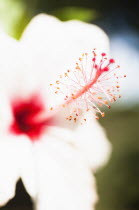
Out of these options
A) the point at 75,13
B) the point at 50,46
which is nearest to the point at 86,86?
the point at 50,46

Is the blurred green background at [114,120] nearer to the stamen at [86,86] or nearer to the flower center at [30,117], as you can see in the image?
the stamen at [86,86]

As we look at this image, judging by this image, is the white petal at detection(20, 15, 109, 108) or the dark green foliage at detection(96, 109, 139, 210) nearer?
the white petal at detection(20, 15, 109, 108)

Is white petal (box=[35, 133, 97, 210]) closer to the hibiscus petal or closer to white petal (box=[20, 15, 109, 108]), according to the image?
the hibiscus petal

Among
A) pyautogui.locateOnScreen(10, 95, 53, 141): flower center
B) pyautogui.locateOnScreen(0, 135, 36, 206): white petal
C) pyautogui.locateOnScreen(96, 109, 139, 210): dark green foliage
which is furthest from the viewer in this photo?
pyautogui.locateOnScreen(96, 109, 139, 210): dark green foliage

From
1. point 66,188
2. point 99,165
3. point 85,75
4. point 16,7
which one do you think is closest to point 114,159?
point 99,165

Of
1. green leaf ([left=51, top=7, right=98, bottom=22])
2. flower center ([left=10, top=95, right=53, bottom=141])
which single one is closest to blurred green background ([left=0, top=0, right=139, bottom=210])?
green leaf ([left=51, top=7, right=98, bottom=22])

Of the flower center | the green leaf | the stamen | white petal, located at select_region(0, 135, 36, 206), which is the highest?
the green leaf

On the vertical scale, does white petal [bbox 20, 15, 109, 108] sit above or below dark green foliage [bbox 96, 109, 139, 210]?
above


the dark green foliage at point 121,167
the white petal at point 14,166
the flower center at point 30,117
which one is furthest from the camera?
the dark green foliage at point 121,167

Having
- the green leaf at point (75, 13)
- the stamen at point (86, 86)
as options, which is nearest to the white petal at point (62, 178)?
the stamen at point (86, 86)
